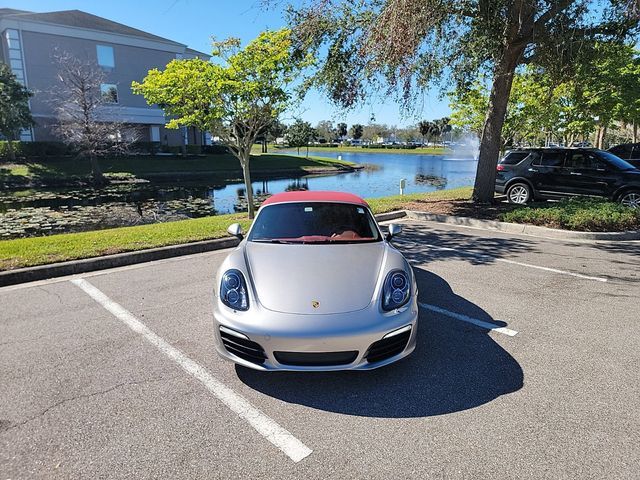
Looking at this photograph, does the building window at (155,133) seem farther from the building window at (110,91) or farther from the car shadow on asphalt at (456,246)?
the car shadow on asphalt at (456,246)

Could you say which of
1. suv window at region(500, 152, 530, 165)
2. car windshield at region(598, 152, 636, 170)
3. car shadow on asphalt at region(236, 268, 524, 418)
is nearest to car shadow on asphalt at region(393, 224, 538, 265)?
car shadow on asphalt at region(236, 268, 524, 418)

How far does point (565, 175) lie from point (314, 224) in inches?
405

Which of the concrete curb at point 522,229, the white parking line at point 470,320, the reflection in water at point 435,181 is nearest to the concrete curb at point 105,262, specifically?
the white parking line at point 470,320

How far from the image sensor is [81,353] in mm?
3627

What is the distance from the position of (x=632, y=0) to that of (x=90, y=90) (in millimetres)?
29629

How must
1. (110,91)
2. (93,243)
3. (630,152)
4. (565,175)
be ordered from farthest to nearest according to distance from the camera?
(110,91), (630,152), (565,175), (93,243)

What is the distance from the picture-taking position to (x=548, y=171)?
468 inches

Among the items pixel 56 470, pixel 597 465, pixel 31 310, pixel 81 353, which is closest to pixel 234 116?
pixel 31 310

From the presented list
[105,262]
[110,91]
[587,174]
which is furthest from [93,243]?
[110,91]

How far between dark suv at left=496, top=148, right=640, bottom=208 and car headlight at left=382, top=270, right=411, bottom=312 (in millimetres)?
9369

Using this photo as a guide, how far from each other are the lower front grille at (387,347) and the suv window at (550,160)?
11.0 m

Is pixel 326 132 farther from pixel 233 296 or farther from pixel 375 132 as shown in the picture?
pixel 233 296

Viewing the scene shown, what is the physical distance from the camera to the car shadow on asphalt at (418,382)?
2.89m

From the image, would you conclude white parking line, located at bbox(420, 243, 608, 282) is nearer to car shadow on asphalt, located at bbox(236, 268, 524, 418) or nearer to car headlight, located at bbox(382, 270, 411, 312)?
car shadow on asphalt, located at bbox(236, 268, 524, 418)
